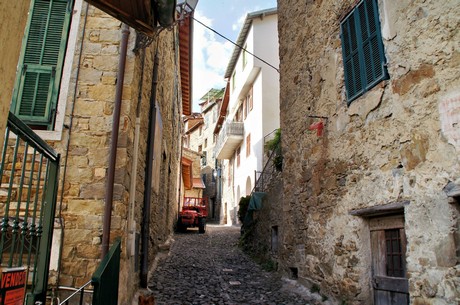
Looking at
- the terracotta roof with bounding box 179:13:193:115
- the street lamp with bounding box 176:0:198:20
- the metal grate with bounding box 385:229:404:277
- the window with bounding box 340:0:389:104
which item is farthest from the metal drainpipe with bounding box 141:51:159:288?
the terracotta roof with bounding box 179:13:193:115

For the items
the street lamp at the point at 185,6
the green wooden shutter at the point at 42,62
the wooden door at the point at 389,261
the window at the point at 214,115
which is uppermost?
the window at the point at 214,115

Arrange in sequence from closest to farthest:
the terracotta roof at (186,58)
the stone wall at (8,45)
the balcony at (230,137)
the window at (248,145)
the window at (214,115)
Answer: the stone wall at (8,45), the terracotta roof at (186,58), the window at (248,145), the balcony at (230,137), the window at (214,115)

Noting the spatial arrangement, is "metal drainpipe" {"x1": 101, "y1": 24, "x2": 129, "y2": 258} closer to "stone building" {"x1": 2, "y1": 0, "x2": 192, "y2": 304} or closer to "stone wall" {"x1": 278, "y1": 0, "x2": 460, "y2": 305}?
"stone building" {"x1": 2, "y1": 0, "x2": 192, "y2": 304}

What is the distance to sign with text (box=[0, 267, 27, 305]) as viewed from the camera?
5.89 ft

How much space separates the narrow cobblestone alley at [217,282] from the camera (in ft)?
20.6

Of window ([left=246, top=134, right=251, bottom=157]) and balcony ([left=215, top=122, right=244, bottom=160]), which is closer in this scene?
window ([left=246, top=134, right=251, bottom=157])

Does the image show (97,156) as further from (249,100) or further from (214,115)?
(214,115)

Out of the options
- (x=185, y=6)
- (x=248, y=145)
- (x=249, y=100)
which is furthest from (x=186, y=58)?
(x=185, y=6)

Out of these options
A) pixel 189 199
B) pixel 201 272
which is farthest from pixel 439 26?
pixel 189 199

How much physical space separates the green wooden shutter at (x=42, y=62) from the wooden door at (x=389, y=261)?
439 centimetres

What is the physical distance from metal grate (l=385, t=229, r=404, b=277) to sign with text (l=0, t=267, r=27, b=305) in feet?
13.7

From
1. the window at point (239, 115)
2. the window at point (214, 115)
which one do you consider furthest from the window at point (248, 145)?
the window at point (214, 115)

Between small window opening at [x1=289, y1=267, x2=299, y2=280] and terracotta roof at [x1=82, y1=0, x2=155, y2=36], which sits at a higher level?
terracotta roof at [x1=82, y1=0, x2=155, y2=36]

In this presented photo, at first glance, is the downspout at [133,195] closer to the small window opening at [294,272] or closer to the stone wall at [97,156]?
the stone wall at [97,156]
